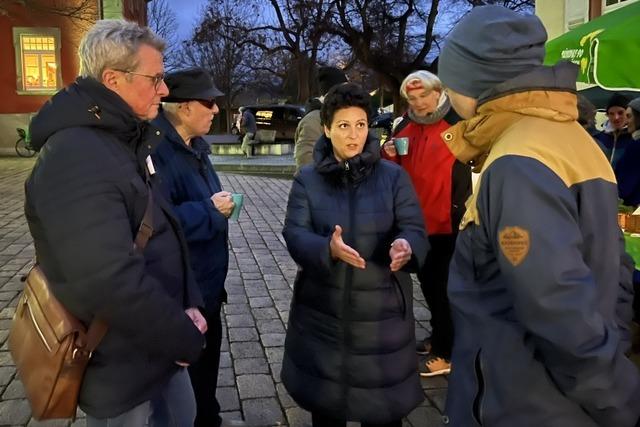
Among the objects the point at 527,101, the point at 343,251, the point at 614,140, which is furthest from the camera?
the point at 614,140

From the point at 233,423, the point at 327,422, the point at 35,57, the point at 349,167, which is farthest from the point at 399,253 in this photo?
the point at 35,57

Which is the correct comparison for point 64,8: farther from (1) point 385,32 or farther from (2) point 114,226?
(2) point 114,226

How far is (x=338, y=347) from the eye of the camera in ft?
8.71

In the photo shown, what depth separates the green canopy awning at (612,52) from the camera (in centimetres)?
423

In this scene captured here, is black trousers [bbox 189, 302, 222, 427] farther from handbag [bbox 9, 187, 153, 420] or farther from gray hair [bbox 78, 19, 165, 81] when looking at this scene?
gray hair [bbox 78, 19, 165, 81]

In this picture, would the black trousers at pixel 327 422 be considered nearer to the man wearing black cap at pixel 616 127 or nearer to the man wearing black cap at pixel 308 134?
the man wearing black cap at pixel 308 134

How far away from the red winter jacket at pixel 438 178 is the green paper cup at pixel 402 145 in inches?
2.0

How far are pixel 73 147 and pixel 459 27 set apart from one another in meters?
1.14

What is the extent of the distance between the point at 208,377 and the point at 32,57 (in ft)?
75.9

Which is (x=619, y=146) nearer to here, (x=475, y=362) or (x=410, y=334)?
(x=410, y=334)

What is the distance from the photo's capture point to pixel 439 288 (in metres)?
4.19

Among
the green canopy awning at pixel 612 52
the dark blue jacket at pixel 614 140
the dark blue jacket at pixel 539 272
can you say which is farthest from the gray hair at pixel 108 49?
the dark blue jacket at pixel 614 140

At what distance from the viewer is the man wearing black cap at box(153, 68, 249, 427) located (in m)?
2.78

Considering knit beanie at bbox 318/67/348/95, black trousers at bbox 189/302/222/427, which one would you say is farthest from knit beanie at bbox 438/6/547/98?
knit beanie at bbox 318/67/348/95
